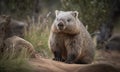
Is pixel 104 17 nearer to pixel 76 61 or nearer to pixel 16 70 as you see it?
pixel 76 61

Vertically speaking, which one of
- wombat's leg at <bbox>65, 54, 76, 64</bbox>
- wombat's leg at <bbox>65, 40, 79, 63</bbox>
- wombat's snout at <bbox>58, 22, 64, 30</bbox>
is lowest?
wombat's leg at <bbox>65, 54, 76, 64</bbox>

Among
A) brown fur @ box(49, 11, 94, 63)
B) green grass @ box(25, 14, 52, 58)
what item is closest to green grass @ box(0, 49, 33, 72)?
brown fur @ box(49, 11, 94, 63)

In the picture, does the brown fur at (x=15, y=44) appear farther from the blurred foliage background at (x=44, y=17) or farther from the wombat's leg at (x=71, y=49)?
the wombat's leg at (x=71, y=49)

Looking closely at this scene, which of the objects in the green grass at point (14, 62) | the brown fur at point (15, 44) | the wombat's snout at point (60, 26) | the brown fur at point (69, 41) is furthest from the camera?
the brown fur at point (69, 41)

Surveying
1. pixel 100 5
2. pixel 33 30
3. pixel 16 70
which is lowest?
pixel 16 70

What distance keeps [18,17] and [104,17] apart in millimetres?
4683

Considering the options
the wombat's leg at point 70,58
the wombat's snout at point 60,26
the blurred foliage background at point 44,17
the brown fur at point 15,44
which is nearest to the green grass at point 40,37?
the blurred foliage background at point 44,17

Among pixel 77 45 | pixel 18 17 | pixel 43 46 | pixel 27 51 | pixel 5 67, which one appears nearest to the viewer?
pixel 5 67

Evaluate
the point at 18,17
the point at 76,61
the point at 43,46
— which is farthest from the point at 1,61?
the point at 18,17

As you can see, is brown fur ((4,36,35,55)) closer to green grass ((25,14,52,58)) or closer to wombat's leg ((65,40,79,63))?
wombat's leg ((65,40,79,63))

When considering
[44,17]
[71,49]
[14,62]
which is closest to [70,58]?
[71,49]

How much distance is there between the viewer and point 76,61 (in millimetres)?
10492

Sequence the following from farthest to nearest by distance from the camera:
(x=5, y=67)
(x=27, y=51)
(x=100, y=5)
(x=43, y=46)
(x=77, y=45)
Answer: (x=100, y=5)
(x=43, y=46)
(x=77, y=45)
(x=27, y=51)
(x=5, y=67)

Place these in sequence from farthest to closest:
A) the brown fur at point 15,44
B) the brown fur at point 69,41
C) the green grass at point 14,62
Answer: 1. the brown fur at point 69,41
2. the brown fur at point 15,44
3. the green grass at point 14,62
